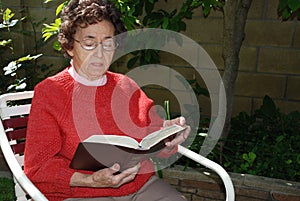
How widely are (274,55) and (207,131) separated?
2.61ft

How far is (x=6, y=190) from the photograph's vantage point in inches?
114

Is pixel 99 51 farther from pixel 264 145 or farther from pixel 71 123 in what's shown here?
pixel 264 145

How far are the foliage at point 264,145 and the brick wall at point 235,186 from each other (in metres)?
0.13

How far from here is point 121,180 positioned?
139 centimetres

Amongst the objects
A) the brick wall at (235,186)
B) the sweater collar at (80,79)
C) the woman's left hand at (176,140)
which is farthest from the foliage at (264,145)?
the sweater collar at (80,79)

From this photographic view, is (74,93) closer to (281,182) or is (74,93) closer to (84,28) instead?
(84,28)

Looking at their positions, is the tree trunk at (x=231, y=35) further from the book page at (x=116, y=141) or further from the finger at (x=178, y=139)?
the book page at (x=116, y=141)

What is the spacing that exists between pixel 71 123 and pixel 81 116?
0.06 meters

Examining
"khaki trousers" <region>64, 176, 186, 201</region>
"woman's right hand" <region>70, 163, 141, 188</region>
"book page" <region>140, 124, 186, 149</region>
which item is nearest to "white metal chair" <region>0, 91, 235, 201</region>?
"khaki trousers" <region>64, 176, 186, 201</region>

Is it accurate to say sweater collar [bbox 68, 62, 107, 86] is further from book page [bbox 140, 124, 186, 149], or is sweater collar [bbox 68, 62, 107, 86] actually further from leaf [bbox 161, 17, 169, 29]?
leaf [bbox 161, 17, 169, 29]

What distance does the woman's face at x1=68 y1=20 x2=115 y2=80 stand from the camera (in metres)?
1.65

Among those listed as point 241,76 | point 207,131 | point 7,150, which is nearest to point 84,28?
point 7,150

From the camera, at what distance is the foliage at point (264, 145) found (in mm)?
2498

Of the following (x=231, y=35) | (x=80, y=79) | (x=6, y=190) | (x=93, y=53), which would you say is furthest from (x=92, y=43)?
(x=6, y=190)
